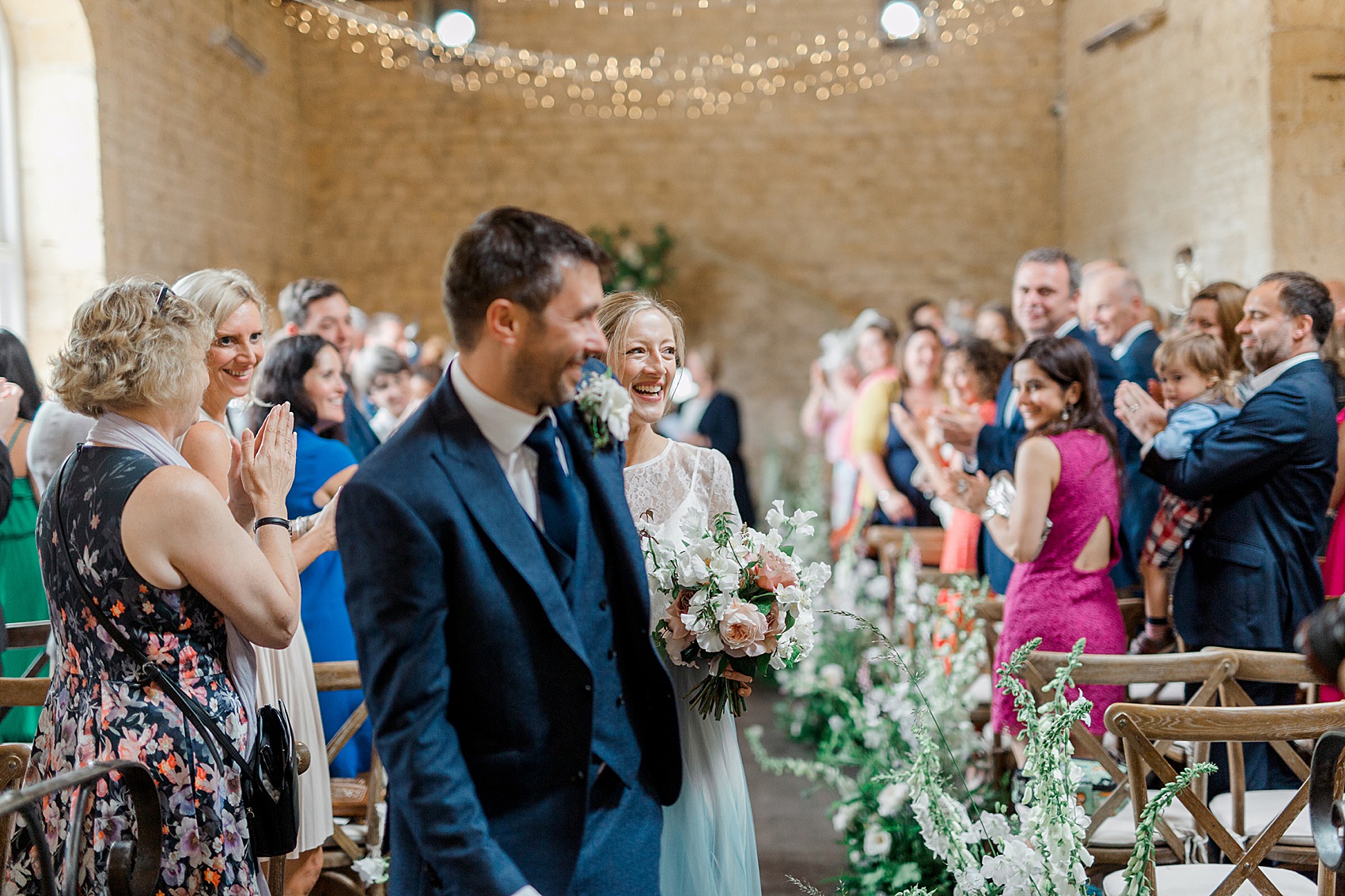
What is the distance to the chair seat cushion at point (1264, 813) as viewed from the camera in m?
2.49

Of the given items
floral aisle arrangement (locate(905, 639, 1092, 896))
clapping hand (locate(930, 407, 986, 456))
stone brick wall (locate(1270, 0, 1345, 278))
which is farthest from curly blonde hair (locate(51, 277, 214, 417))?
stone brick wall (locate(1270, 0, 1345, 278))

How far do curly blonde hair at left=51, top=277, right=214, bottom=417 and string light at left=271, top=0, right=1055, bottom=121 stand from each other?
31.7ft

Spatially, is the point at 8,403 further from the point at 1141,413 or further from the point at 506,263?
the point at 1141,413

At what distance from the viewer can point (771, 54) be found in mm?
11047

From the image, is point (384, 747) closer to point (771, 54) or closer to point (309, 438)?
point (309, 438)

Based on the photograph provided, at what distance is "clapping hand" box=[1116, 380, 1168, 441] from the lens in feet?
11.3

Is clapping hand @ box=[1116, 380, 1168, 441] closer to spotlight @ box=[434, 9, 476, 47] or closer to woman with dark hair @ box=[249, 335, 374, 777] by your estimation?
woman with dark hair @ box=[249, 335, 374, 777]

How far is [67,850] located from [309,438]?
1584 mm

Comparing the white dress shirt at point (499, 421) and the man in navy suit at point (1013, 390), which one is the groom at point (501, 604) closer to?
the white dress shirt at point (499, 421)

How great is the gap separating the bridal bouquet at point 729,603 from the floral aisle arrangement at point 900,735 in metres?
0.28

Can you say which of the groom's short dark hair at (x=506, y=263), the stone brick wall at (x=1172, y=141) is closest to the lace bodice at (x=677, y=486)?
the groom's short dark hair at (x=506, y=263)

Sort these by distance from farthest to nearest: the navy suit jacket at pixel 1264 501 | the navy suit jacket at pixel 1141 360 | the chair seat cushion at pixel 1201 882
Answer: the navy suit jacket at pixel 1141 360, the navy suit jacket at pixel 1264 501, the chair seat cushion at pixel 1201 882

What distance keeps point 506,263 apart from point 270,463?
955mm

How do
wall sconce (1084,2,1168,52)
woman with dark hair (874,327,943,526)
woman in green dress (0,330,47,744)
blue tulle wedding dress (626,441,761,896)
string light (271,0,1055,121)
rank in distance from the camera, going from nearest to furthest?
1. blue tulle wedding dress (626,441,761,896)
2. woman in green dress (0,330,47,744)
3. woman with dark hair (874,327,943,526)
4. wall sconce (1084,2,1168,52)
5. string light (271,0,1055,121)
